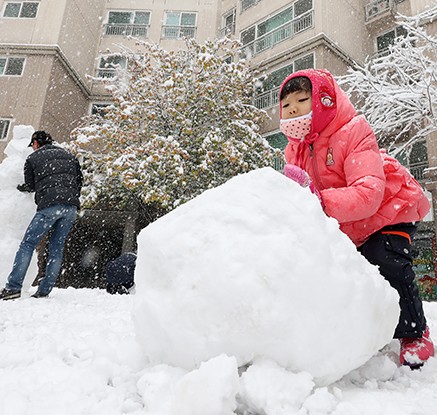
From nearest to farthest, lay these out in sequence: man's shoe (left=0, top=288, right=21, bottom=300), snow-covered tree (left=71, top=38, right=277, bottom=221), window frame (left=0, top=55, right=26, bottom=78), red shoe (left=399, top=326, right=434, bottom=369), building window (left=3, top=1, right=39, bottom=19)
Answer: red shoe (left=399, top=326, right=434, bottom=369), man's shoe (left=0, top=288, right=21, bottom=300), snow-covered tree (left=71, top=38, right=277, bottom=221), window frame (left=0, top=55, right=26, bottom=78), building window (left=3, top=1, right=39, bottom=19)

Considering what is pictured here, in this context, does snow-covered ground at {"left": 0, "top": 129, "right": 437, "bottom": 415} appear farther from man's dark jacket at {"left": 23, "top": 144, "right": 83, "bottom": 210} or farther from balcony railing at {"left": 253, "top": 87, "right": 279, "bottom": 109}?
balcony railing at {"left": 253, "top": 87, "right": 279, "bottom": 109}

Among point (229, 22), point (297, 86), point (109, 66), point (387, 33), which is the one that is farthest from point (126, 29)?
point (297, 86)

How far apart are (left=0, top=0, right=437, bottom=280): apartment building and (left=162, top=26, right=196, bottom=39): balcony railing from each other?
0.23 metres

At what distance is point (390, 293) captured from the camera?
4.62ft

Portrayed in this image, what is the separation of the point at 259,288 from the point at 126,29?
17566 millimetres

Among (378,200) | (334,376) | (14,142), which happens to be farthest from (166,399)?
(14,142)

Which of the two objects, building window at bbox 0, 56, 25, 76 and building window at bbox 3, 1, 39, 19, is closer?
building window at bbox 0, 56, 25, 76

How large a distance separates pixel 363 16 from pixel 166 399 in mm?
16318

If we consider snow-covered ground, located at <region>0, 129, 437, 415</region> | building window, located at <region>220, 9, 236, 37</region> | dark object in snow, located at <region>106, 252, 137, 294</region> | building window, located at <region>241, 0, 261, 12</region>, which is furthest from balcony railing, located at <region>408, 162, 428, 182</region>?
snow-covered ground, located at <region>0, 129, 437, 415</region>

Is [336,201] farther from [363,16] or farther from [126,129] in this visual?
[363,16]

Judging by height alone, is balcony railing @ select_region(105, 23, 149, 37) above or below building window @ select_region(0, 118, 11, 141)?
above

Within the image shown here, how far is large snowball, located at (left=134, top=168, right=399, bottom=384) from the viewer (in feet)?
3.78

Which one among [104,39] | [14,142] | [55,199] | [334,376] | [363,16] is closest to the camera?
[334,376]

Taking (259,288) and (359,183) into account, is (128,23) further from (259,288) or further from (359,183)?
(259,288)
